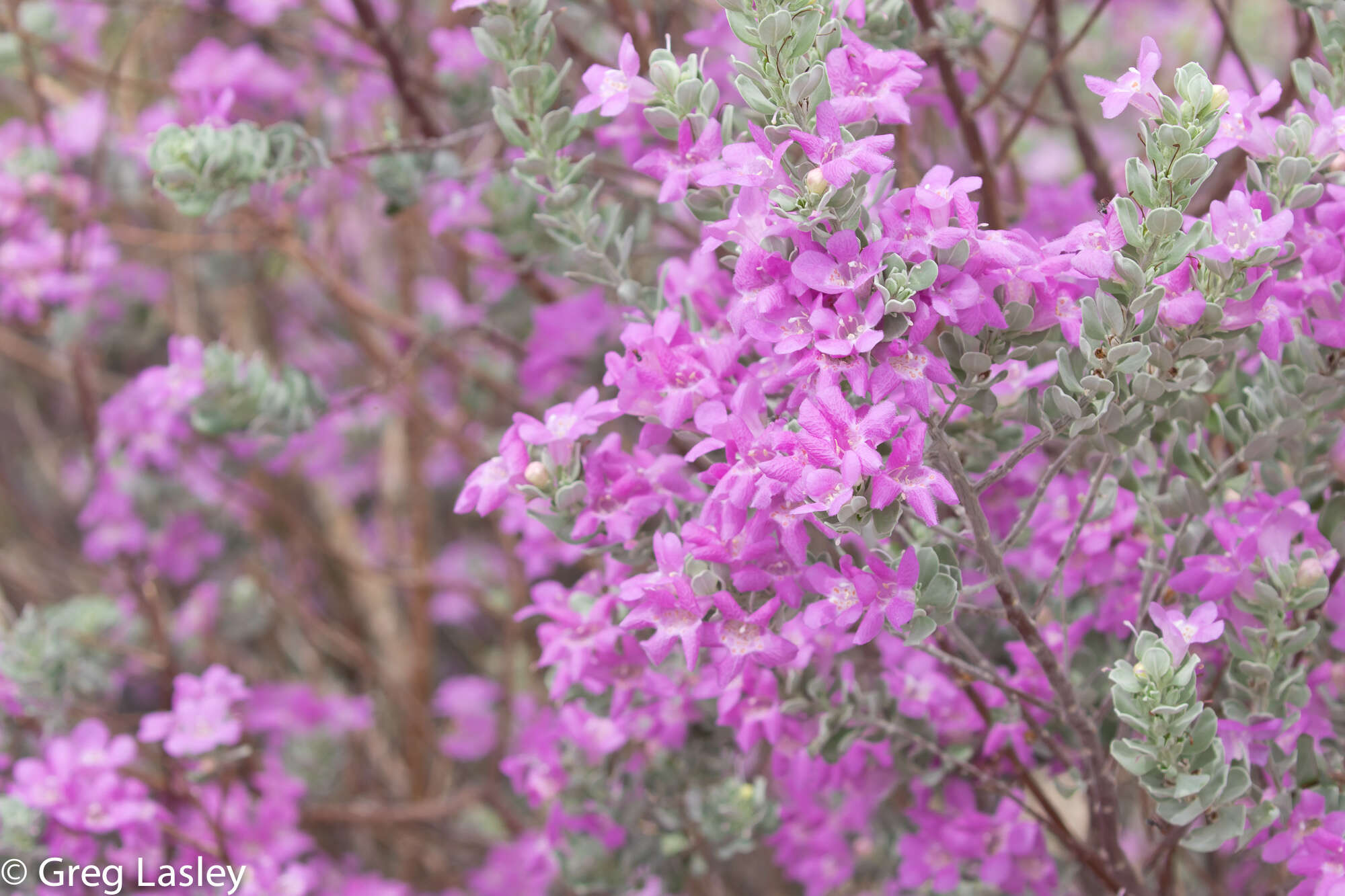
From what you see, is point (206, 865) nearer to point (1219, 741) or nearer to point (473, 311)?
point (473, 311)

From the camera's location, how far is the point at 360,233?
2.84 meters

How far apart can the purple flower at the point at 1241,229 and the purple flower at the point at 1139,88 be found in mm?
87

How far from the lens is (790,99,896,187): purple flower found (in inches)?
31.3

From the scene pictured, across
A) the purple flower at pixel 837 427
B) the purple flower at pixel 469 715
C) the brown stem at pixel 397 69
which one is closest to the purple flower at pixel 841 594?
the purple flower at pixel 837 427

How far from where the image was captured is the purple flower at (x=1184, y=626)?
2.98 ft

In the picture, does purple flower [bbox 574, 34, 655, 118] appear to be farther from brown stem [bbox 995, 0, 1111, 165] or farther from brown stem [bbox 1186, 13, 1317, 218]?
brown stem [bbox 1186, 13, 1317, 218]

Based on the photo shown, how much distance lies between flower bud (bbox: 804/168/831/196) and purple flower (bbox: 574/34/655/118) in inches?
9.1

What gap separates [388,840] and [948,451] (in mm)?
1745

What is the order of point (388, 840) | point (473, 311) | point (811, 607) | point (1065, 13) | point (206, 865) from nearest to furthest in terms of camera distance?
point (811, 607)
point (206, 865)
point (473, 311)
point (388, 840)
point (1065, 13)

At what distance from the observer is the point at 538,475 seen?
982 mm

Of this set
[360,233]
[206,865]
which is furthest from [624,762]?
[360,233]

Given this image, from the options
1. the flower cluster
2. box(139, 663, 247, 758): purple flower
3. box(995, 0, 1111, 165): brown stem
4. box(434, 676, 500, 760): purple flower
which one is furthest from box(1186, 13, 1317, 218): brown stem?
box(434, 676, 500, 760): purple flower

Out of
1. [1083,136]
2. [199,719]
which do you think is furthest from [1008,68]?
[199,719]

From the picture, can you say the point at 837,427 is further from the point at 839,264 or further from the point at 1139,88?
the point at 1139,88
